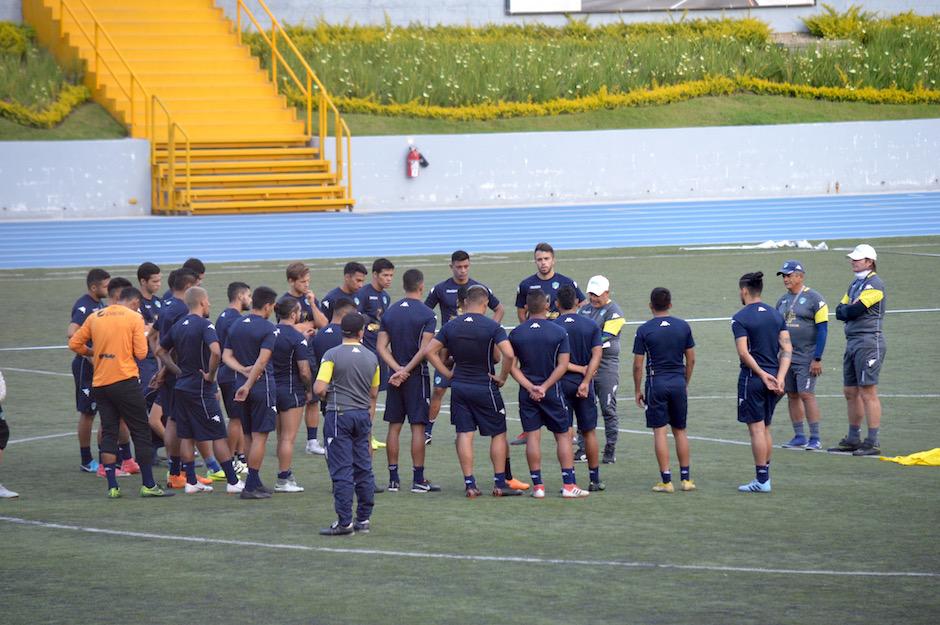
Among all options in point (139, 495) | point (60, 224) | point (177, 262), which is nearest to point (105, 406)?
point (139, 495)

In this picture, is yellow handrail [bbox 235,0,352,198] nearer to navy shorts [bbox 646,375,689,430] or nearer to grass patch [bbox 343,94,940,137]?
grass patch [bbox 343,94,940,137]

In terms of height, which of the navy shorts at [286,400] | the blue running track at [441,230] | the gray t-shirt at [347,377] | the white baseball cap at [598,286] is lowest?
the navy shorts at [286,400]

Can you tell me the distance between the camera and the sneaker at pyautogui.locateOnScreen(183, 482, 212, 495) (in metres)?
12.0

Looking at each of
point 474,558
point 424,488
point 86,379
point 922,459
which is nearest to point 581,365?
point 424,488

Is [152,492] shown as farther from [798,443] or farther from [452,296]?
[798,443]

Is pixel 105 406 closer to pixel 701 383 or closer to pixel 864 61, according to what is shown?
pixel 701 383

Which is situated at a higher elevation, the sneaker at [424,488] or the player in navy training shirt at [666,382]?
the player in navy training shirt at [666,382]

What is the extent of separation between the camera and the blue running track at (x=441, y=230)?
99.1ft

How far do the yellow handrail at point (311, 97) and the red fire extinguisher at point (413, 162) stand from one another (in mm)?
1695

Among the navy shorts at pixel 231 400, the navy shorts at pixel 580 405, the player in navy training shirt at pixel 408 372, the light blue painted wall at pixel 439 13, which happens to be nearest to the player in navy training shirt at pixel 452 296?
the player in navy training shirt at pixel 408 372

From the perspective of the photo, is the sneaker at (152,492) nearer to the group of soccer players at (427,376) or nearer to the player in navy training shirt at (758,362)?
the group of soccer players at (427,376)

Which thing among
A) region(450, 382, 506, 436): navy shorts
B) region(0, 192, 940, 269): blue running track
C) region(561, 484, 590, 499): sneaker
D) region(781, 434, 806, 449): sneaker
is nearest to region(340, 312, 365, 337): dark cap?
region(450, 382, 506, 436): navy shorts

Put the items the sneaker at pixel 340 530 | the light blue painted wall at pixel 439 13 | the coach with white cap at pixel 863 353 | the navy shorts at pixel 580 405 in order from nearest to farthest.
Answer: the sneaker at pixel 340 530 → the navy shorts at pixel 580 405 → the coach with white cap at pixel 863 353 → the light blue painted wall at pixel 439 13

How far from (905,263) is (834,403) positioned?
1242 centimetres
